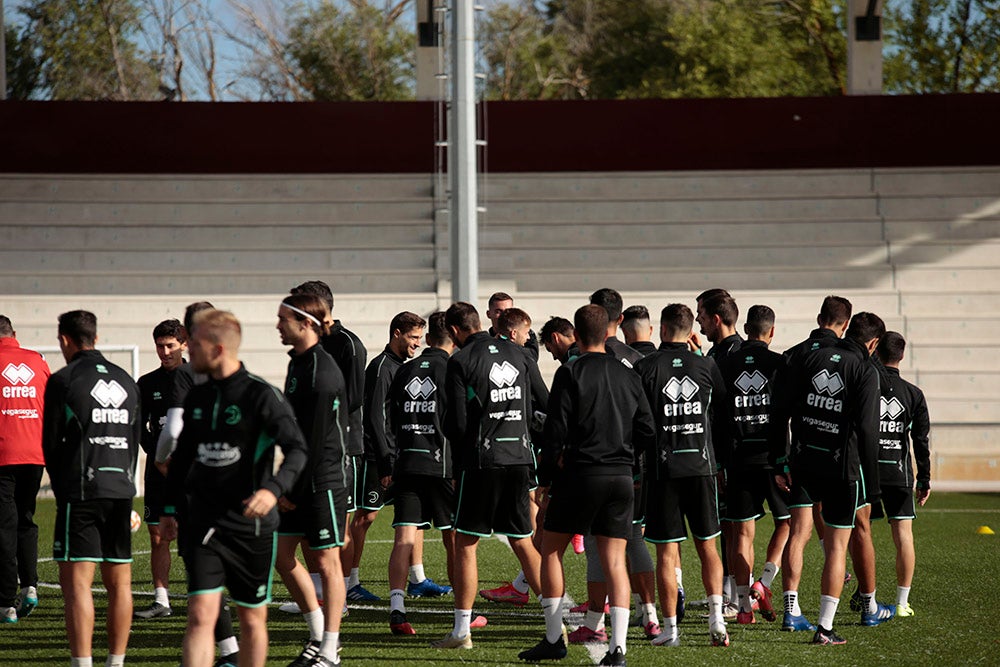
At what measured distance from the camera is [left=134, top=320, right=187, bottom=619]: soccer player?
8258 mm

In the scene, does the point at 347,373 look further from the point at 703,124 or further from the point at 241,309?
the point at 703,124

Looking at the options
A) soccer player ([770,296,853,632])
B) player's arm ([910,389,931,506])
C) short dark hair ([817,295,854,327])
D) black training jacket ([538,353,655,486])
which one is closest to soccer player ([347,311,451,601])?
black training jacket ([538,353,655,486])

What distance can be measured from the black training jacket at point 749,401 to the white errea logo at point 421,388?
1980mm

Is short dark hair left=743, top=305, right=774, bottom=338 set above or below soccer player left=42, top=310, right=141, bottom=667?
above

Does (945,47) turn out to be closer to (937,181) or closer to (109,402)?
(937,181)

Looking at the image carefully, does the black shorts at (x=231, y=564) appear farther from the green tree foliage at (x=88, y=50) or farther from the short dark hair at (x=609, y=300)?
the green tree foliage at (x=88, y=50)

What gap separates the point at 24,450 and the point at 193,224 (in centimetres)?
1457

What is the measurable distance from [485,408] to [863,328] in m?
2.55

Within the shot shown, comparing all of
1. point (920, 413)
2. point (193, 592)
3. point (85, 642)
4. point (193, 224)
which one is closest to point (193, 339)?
point (193, 592)

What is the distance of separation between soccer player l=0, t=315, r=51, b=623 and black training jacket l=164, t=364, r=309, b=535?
146 inches

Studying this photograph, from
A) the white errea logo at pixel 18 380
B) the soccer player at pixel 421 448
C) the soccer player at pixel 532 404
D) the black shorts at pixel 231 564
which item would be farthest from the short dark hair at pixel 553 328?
the white errea logo at pixel 18 380

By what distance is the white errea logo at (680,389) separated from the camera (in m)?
7.61

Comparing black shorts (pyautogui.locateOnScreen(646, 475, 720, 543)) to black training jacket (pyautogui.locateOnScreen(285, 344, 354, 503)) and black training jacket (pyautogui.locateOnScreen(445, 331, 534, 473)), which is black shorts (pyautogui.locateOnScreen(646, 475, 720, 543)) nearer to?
→ black training jacket (pyautogui.locateOnScreen(445, 331, 534, 473))

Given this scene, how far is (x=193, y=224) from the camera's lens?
901 inches
